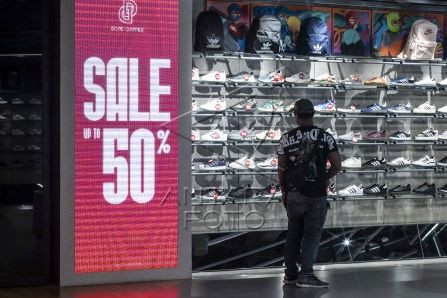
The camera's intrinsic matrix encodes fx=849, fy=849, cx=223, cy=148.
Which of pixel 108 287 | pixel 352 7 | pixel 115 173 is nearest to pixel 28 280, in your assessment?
pixel 108 287

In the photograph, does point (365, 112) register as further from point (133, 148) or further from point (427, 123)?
point (133, 148)

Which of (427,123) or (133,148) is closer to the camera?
(133,148)

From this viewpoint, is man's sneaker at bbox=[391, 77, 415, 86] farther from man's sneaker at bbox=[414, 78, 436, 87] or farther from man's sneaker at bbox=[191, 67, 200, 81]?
man's sneaker at bbox=[191, 67, 200, 81]

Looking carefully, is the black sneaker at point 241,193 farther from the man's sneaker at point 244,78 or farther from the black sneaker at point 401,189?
the black sneaker at point 401,189

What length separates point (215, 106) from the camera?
10711 millimetres

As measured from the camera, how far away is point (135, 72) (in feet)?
31.2

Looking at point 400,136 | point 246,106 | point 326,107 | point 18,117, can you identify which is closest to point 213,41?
point 246,106

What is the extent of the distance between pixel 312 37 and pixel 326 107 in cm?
96

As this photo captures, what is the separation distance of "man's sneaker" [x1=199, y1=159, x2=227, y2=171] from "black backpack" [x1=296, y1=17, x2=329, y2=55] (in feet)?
5.85

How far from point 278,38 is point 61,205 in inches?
141

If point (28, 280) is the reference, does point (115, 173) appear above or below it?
above

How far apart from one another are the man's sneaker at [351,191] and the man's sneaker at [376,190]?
0.09 m

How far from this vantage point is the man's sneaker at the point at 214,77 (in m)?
10.6

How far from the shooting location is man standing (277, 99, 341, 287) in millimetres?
9078
